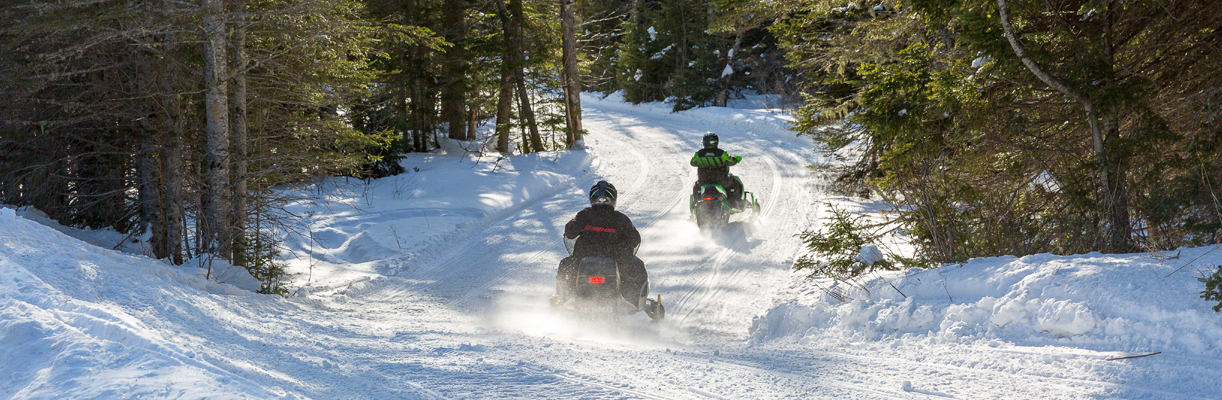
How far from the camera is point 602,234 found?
6.94m

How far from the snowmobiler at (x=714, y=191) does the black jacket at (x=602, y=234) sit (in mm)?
4762

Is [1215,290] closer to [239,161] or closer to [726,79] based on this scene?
[239,161]

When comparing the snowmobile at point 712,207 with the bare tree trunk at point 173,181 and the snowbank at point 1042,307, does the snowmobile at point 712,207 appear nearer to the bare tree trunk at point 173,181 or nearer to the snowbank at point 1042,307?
the snowbank at point 1042,307

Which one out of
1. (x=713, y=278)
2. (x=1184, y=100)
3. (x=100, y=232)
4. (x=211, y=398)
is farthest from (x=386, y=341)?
(x=100, y=232)

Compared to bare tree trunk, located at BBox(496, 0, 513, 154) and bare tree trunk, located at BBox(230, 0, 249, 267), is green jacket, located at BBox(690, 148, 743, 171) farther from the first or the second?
bare tree trunk, located at BBox(496, 0, 513, 154)

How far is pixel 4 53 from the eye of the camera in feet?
28.1

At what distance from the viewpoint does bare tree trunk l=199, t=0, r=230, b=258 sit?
24.2ft

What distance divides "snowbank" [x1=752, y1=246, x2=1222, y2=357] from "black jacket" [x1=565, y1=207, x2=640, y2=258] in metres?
1.60

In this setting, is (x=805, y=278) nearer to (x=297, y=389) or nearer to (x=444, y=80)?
(x=297, y=389)

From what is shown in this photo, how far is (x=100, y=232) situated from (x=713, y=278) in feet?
30.4

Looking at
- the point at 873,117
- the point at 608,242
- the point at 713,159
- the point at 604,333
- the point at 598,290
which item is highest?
the point at 873,117

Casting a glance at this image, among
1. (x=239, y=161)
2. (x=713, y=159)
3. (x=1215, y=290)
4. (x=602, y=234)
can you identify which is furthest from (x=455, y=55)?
(x=1215, y=290)

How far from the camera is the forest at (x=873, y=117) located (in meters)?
6.04

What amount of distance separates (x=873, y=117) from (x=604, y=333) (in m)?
3.53
